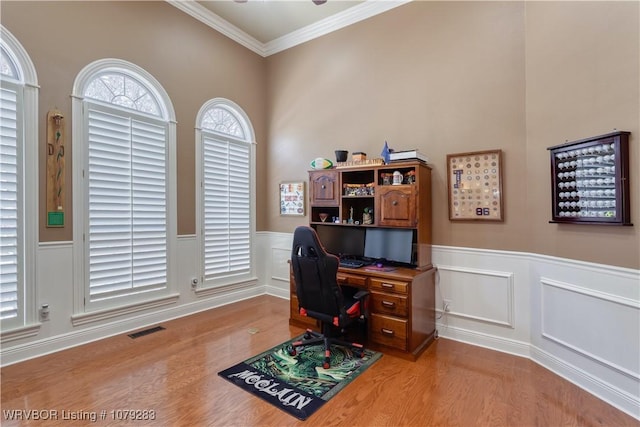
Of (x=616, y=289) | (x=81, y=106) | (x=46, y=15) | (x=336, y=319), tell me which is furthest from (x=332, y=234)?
(x=46, y=15)

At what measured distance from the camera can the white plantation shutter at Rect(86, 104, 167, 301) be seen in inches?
122

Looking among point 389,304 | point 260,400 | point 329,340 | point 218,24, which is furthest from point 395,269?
point 218,24

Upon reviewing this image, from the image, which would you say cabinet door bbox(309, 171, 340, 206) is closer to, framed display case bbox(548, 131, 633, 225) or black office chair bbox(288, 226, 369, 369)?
black office chair bbox(288, 226, 369, 369)

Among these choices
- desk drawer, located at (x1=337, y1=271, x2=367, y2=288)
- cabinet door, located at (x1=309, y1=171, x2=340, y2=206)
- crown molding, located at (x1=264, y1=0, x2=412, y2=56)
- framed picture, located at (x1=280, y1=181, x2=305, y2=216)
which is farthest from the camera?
framed picture, located at (x1=280, y1=181, x2=305, y2=216)

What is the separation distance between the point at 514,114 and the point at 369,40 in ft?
6.43

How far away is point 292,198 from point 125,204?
2114mm

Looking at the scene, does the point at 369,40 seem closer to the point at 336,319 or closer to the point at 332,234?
the point at 332,234

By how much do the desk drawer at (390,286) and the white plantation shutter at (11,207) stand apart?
311 cm

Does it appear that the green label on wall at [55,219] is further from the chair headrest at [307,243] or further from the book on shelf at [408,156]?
the book on shelf at [408,156]

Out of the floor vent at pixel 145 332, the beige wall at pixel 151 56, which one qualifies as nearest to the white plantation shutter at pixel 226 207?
the beige wall at pixel 151 56

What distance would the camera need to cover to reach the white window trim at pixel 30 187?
2.67 m

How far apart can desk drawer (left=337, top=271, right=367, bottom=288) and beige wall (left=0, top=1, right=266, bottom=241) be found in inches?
81.7

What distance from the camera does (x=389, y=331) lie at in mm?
2844

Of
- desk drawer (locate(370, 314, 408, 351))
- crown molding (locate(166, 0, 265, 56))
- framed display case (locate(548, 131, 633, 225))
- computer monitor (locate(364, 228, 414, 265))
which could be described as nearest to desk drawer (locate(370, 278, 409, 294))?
desk drawer (locate(370, 314, 408, 351))
